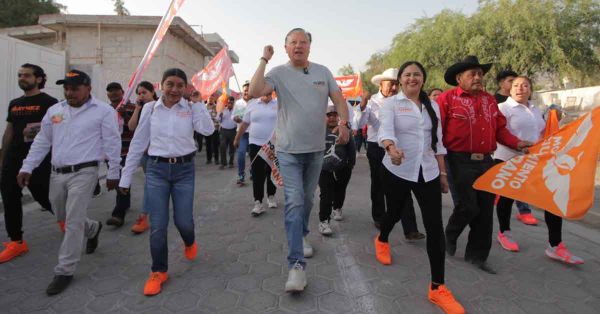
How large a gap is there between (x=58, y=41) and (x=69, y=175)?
19646 mm

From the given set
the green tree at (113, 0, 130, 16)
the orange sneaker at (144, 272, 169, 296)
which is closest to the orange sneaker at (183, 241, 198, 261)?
the orange sneaker at (144, 272, 169, 296)

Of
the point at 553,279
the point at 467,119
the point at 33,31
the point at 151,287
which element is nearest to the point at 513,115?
the point at 467,119

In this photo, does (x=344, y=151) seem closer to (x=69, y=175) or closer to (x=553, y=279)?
(x=553, y=279)

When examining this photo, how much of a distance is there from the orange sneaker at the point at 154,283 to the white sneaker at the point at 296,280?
1.10 m

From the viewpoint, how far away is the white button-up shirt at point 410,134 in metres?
3.04

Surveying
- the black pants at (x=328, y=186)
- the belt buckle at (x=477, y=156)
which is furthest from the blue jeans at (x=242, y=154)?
the belt buckle at (x=477, y=156)

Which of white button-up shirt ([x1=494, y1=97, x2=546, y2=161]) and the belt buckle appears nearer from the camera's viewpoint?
the belt buckle

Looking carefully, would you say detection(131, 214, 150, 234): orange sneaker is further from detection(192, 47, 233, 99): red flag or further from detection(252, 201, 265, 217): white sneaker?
detection(192, 47, 233, 99): red flag

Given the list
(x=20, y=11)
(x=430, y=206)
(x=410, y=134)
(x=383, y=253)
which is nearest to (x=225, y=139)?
(x=383, y=253)

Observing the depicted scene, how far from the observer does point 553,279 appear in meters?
3.42

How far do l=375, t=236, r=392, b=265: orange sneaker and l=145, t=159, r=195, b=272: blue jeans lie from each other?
6.17ft

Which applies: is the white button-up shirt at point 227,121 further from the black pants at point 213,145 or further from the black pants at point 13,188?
the black pants at point 13,188

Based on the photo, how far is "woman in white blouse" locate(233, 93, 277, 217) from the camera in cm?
559

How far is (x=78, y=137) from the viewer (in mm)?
3406
